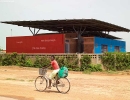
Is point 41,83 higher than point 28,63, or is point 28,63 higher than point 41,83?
point 28,63

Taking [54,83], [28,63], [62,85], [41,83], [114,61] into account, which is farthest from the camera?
[28,63]

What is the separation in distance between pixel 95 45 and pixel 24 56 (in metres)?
8.79

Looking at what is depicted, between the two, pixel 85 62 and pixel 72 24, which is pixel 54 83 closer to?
pixel 85 62

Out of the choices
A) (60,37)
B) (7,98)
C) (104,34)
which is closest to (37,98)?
(7,98)

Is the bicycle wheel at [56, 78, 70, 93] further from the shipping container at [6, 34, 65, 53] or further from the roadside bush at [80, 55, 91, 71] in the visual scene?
the shipping container at [6, 34, 65, 53]

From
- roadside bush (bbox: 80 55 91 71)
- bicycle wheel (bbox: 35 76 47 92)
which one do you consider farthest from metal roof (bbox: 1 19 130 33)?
bicycle wheel (bbox: 35 76 47 92)

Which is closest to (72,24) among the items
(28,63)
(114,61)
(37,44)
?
(37,44)

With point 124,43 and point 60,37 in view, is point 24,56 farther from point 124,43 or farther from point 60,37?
point 124,43

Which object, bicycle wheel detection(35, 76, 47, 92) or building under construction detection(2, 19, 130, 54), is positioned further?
building under construction detection(2, 19, 130, 54)

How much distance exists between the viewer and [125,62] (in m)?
25.5

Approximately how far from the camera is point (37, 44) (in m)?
30.7

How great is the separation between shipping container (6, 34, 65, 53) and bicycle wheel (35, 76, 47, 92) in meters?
17.1

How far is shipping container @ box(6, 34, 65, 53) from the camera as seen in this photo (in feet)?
95.9

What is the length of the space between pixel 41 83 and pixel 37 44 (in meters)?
19.1
